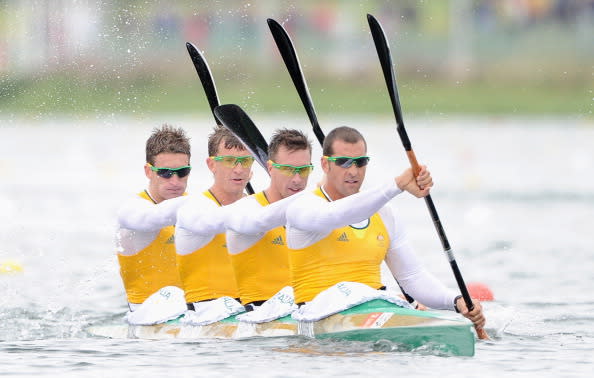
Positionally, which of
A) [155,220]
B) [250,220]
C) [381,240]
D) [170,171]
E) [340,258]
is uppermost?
[170,171]

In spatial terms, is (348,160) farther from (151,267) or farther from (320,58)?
(320,58)

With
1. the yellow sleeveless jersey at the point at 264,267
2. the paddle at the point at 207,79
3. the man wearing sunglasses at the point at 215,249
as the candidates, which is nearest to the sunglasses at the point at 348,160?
the yellow sleeveless jersey at the point at 264,267

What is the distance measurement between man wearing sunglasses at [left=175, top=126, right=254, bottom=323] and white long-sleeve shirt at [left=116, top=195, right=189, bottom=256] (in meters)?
0.13

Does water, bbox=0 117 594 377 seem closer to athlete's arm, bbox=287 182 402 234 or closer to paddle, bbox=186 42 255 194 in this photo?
athlete's arm, bbox=287 182 402 234

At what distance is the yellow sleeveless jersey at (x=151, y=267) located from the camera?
11.1 metres

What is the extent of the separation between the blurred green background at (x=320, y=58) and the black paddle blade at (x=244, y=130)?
2938 centimetres

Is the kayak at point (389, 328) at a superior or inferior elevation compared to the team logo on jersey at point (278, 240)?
inferior

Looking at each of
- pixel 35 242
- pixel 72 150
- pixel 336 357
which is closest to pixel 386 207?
pixel 336 357

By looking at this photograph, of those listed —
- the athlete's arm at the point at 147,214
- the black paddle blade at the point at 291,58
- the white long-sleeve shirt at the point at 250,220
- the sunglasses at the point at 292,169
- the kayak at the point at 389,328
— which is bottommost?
the kayak at the point at 389,328

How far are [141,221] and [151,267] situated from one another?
618 millimetres

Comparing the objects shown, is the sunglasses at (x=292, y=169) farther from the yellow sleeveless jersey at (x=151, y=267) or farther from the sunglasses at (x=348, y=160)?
the yellow sleeveless jersey at (x=151, y=267)

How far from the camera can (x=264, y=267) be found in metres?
10.3

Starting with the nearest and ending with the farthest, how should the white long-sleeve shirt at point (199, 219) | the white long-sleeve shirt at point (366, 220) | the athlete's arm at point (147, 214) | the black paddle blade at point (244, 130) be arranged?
the white long-sleeve shirt at point (366, 220) → the white long-sleeve shirt at point (199, 219) → the athlete's arm at point (147, 214) → the black paddle blade at point (244, 130)

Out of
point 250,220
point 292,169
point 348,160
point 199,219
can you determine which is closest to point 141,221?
point 199,219
